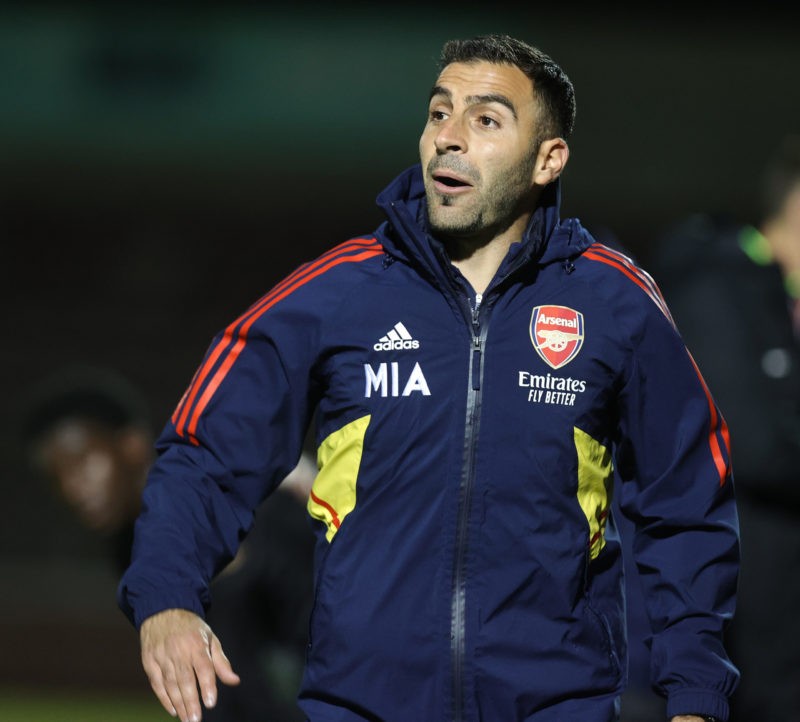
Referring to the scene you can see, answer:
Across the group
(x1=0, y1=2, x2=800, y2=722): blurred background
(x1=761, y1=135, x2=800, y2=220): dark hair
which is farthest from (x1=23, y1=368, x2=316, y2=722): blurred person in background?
(x1=0, y1=2, x2=800, y2=722): blurred background

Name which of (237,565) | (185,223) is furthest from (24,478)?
(237,565)

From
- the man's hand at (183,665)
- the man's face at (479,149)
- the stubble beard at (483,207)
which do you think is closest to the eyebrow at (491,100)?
the man's face at (479,149)

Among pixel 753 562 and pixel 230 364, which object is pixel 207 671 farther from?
pixel 753 562

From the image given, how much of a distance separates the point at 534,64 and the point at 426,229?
1.35 feet

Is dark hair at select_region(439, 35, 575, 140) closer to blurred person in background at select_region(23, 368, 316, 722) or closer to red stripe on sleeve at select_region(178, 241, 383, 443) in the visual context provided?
red stripe on sleeve at select_region(178, 241, 383, 443)

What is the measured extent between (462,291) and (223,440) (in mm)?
538

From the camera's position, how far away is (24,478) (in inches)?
480

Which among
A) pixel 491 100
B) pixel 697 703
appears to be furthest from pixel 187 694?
pixel 491 100

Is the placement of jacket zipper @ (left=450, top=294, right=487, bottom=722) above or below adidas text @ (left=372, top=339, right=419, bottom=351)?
below

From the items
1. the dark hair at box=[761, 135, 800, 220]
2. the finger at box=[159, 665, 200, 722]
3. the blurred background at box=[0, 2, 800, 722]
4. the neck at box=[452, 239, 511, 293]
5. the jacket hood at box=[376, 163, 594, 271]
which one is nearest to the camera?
the finger at box=[159, 665, 200, 722]

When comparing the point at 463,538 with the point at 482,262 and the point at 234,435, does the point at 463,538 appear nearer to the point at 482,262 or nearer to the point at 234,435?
the point at 234,435

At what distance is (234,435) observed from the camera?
2.92 meters

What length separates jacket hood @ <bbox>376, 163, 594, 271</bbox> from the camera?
293 cm

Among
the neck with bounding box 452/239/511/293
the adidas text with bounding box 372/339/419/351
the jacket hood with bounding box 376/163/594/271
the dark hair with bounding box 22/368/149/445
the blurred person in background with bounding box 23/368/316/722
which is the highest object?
the jacket hood with bounding box 376/163/594/271
